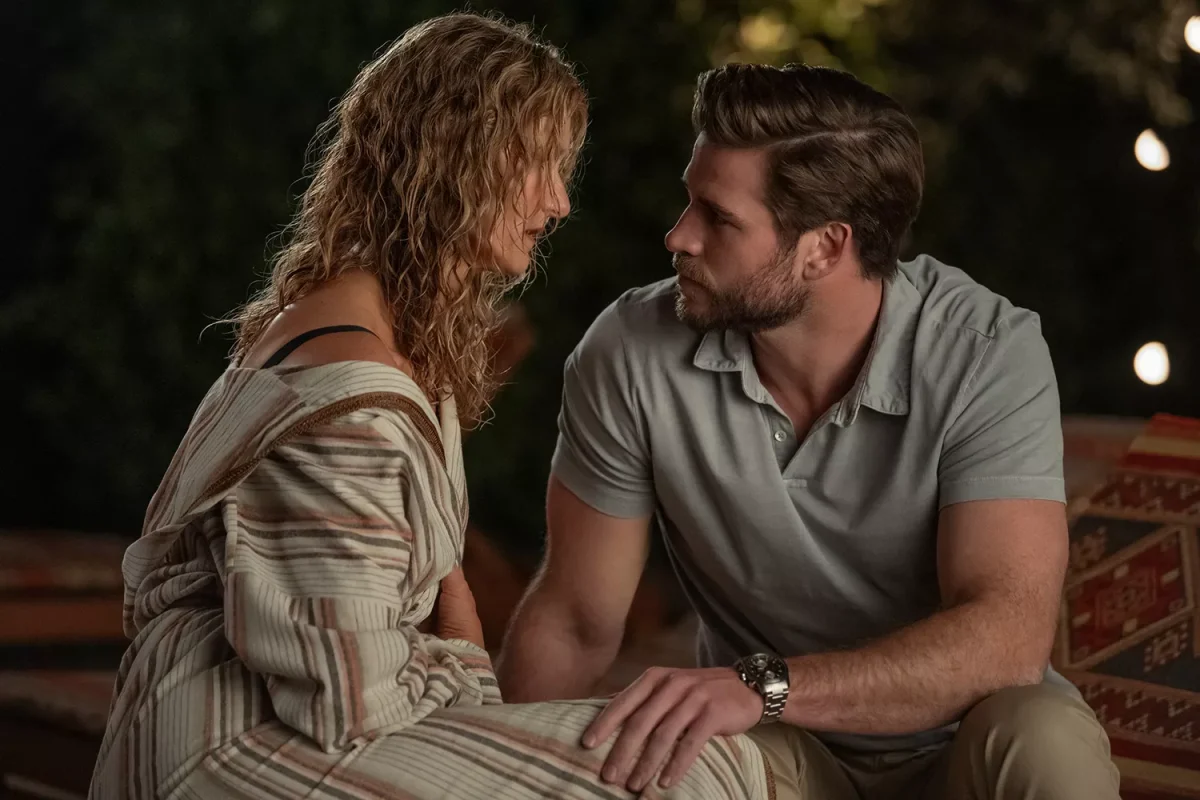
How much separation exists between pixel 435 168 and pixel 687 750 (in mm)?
655

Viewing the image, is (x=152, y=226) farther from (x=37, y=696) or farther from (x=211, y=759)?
(x=211, y=759)

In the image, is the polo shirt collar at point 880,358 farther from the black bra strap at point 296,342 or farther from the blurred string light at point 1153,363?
the blurred string light at point 1153,363

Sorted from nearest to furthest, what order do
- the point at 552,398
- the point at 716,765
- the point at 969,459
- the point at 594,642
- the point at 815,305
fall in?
1. the point at 716,765
2. the point at 969,459
3. the point at 815,305
4. the point at 594,642
5. the point at 552,398

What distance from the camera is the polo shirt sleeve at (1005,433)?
5.53 feet

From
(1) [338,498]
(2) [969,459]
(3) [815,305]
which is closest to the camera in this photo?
(1) [338,498]

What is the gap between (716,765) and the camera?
4.55 feet

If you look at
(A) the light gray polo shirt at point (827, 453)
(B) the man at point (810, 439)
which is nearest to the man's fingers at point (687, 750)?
(B) the man at point (810, 439)

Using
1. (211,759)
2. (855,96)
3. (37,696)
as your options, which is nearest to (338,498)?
(211,759)

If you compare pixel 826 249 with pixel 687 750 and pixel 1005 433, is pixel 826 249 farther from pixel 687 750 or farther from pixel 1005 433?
pixel 687 750

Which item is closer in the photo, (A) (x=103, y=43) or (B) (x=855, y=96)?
(B) (x=855, y=96)

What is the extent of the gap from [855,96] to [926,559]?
24.2 inches

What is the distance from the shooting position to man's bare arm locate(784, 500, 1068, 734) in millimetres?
1559

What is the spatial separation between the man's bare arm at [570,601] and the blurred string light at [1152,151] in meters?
1.83

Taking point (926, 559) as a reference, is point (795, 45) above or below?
above
